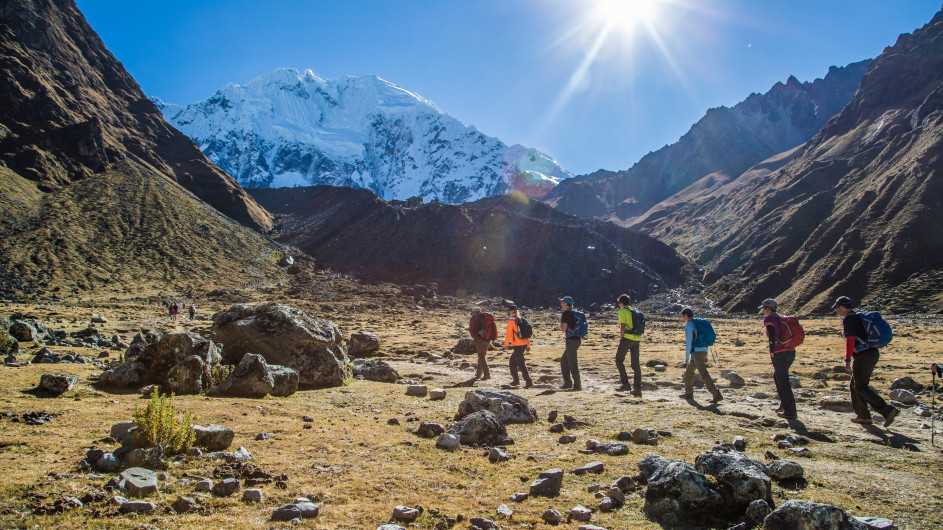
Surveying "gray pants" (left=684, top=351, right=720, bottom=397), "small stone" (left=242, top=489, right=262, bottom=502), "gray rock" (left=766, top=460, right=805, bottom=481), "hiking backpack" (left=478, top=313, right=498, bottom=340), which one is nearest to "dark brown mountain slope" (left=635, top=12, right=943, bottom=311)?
"gray pants" (left=684, top=351, right=720, bottom=397)

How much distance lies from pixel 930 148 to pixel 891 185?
8949mm

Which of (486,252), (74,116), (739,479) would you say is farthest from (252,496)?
(74,116)

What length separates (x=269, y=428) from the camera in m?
8.50

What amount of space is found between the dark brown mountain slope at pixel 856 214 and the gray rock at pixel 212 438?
285 feet

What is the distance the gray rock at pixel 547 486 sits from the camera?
571 cm

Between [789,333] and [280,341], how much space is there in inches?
516

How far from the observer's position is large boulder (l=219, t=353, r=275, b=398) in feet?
37.3

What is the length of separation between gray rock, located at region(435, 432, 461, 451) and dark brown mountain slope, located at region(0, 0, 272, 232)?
92600mm

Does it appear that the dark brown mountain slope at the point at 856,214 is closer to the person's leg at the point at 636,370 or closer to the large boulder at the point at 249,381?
the person's leg at the point at 636,370

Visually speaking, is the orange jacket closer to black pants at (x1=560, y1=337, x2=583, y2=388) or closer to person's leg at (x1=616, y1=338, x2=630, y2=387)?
black pants at (x1=560, y1=337, x2=583, y2=388)

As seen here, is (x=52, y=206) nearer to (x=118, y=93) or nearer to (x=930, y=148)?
(x=118, y=93)

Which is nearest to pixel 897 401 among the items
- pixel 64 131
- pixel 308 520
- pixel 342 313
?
pixel 308 520

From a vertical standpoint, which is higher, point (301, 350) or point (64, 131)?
point (64, 131)

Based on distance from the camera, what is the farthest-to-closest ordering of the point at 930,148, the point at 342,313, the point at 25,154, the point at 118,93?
the point at 118,93 → the point at 930,148 → the point at 25,154 → the point at 342,313
